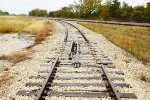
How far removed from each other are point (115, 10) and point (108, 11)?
6.82 ft

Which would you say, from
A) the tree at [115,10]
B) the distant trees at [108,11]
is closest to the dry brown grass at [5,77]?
the distant trees at [108,11]

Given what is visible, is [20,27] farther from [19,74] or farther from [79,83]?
[79,83]

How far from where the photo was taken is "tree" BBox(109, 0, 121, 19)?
6127 cm

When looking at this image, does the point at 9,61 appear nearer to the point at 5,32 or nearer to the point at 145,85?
the point at 145,85

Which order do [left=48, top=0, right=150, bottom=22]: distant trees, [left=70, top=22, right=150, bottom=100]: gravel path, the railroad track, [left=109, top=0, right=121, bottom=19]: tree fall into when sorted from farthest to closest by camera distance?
[left=109, top=0, right=121, bottom=19]: tree < [left=48, top=0, right=150, bottom=22]: distant trees < [left=70, top=22, right=150, bottom=100]: gravel path < the railroad track

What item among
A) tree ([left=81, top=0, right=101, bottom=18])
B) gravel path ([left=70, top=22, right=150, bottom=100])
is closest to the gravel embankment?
gravel path ([left=70, top=22, right=150, bottom=100])

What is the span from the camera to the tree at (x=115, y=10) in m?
61.3

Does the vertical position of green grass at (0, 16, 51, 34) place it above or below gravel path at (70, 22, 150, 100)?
below

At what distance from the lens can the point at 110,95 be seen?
7.63 metres

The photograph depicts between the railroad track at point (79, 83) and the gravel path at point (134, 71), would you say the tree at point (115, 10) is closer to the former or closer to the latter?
the gravel path at point (134, 71)

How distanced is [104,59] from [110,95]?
18.0ft

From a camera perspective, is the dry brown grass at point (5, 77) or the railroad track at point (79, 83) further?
the dry brown grass at point (5, 77)

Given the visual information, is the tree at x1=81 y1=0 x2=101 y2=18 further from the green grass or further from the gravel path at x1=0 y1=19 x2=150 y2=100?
the gravel path at x1=0 y1=19 x2=150 y2=100

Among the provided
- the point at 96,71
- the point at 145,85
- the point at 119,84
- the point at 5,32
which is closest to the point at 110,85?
the point at 119,84
